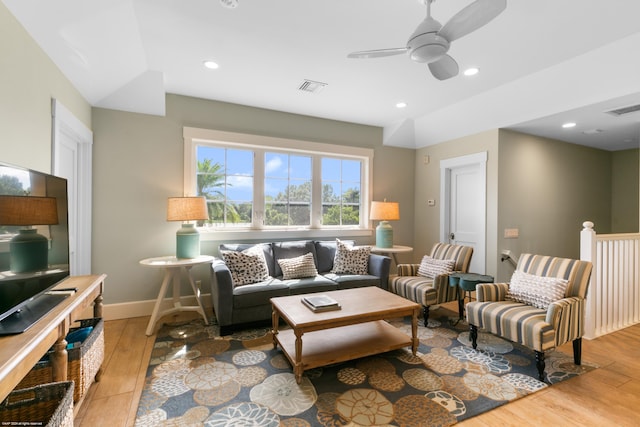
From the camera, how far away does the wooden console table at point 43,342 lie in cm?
101

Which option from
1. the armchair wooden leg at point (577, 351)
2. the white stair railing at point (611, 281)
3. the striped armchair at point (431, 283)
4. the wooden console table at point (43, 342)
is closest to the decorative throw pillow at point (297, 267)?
the striped armchair at point (431, 283)

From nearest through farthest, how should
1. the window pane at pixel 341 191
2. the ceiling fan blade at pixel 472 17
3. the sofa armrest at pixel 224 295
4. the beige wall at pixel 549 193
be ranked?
the ceiling fan blade at pixel 472 17
the sofa armrest at pixel 224 295
the beige wall at pixel 549 193
the window pane at pixel 341 191

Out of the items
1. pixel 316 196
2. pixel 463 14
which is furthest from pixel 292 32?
pixel 316 196

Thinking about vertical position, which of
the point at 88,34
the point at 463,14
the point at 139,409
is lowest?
the point at 139,409

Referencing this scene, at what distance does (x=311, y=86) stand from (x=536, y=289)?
3.04 m

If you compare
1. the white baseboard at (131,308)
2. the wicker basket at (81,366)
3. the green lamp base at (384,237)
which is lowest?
the white baseboard at (131,308)

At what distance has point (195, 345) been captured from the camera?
2760 mm

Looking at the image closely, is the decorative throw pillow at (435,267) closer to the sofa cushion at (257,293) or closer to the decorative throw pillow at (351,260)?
the decorative throw pillow at (351,260)

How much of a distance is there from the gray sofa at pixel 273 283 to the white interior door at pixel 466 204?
1.48m

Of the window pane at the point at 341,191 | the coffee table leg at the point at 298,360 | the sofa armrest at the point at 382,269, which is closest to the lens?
the coffee table leg at the point at 298,360

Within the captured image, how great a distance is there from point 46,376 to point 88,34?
2.39m

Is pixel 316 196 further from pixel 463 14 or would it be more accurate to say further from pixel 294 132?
pixel 463 14

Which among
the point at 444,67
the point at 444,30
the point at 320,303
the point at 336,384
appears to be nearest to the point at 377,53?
the point at 444,30

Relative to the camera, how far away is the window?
3.90m
